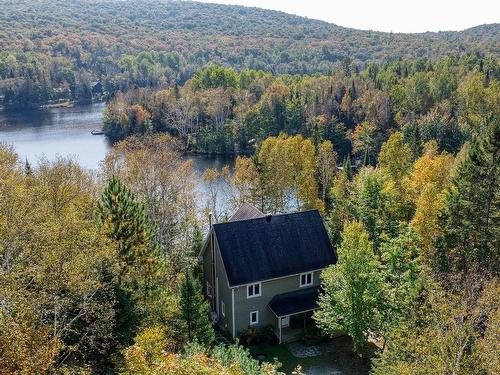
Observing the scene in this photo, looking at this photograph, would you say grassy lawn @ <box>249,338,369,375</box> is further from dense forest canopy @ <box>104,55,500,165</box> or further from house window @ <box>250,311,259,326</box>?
dense forest canopy @ <box>104,55,500,165</box>

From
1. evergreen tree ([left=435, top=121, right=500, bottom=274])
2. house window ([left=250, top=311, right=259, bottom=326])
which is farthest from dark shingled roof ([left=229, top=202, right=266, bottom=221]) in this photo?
evergreen tree ([left=435, top=121, right=500, bottom=274])

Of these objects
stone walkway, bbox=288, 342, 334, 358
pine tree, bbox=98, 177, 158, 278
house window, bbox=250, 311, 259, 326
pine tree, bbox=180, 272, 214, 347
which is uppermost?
pine tree, bbox=98, 177, 158, 278

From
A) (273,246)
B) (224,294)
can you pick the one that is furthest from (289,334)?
(273,246)

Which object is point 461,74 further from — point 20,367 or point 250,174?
point 20,367

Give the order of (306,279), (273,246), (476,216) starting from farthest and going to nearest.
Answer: (306,279)
(273,246)
(476,216)

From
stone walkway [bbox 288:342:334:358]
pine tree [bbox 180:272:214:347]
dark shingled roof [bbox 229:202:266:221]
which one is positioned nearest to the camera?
pine tree [bbox 180:272:214:347]

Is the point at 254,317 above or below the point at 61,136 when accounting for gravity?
below

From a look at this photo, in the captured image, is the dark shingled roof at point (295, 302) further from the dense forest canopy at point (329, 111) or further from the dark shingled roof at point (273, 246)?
the dense forest canopy at point (329, 111)

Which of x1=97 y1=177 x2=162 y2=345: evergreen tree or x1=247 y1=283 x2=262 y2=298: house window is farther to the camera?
x1=247 y1=283 x2=262 y2=298: house window

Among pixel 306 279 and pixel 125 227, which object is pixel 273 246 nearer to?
pixel 306 279
